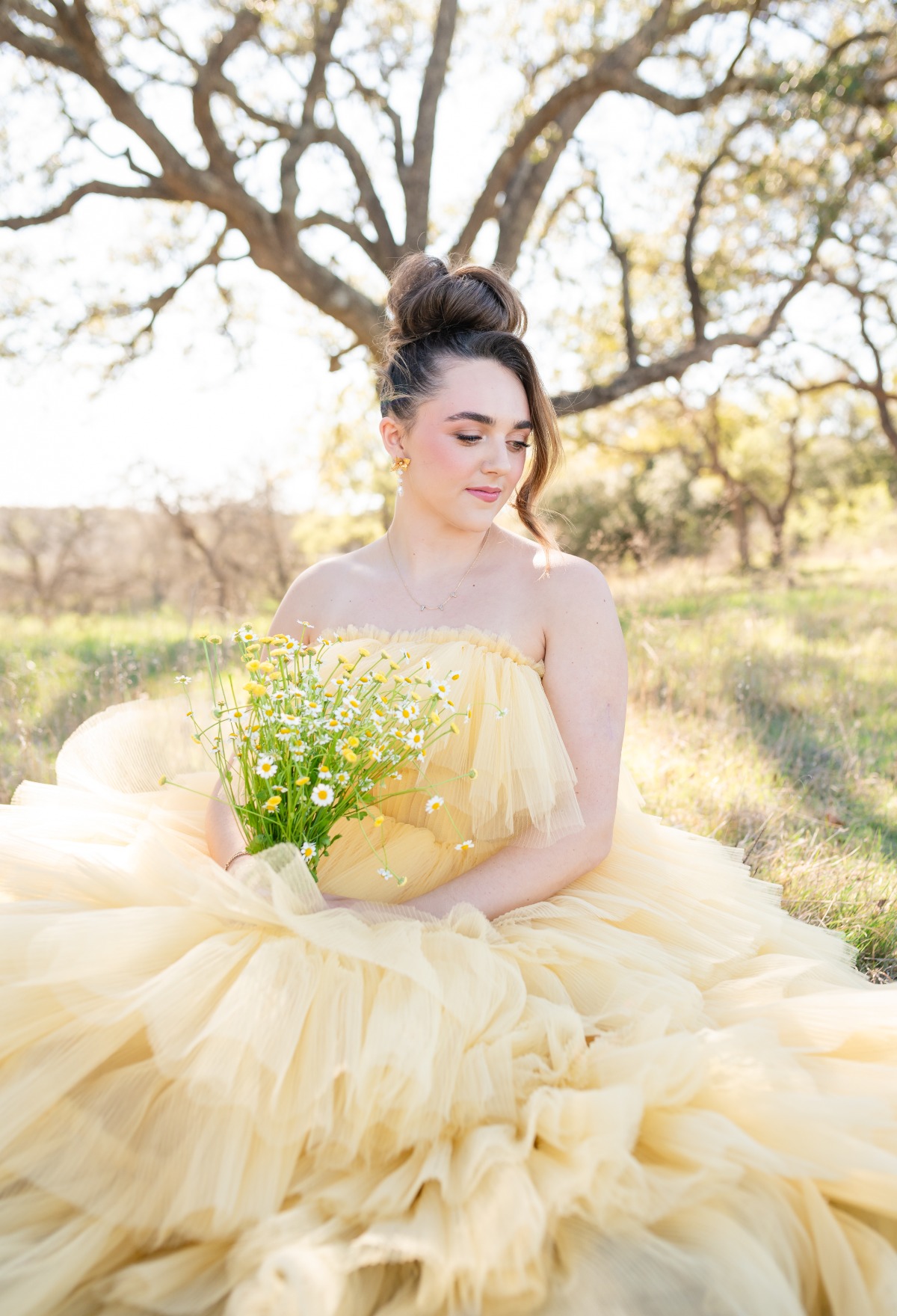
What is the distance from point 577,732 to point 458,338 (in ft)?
4.02

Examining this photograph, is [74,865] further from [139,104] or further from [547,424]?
[139,104]

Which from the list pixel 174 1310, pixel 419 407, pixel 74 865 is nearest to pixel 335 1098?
pixel 174 1310

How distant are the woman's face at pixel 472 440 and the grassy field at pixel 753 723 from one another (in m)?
1.70

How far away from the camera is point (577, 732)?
7.58 ft

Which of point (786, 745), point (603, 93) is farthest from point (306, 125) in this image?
point (786, 745)

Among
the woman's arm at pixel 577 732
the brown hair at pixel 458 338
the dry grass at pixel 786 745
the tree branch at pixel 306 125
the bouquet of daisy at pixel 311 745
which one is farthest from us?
the tree branch at pixel 306 125

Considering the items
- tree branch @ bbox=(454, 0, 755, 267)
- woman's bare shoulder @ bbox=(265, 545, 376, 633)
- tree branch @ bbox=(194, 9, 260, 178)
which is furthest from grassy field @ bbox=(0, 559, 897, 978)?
tree branch @ bbox=(454, 0, 755, 267)

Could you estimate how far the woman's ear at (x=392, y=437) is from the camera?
2.75 m

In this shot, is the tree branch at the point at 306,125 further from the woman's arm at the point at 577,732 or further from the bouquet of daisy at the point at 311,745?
the bouquet of daisy at the point at 311,745

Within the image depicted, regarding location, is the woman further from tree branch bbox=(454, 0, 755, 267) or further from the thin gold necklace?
tree branch bbox=(454, 0, 755, 267)

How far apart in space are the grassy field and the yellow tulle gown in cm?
144

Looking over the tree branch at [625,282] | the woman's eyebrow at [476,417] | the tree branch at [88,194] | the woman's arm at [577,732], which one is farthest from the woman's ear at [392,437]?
the tree branch at [625,282]

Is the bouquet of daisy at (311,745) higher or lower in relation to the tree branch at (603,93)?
lower

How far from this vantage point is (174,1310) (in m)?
1.31
